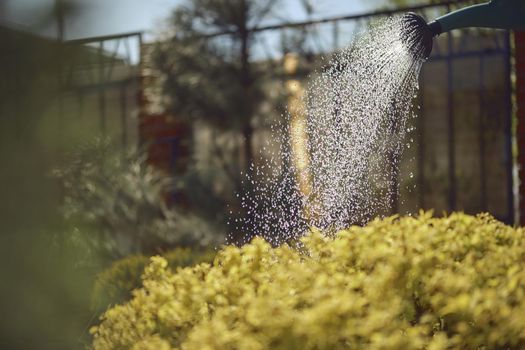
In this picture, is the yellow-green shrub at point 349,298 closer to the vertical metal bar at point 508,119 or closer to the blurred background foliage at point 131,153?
the blurred background foliage at point 131,153

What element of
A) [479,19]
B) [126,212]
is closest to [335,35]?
[126,212]

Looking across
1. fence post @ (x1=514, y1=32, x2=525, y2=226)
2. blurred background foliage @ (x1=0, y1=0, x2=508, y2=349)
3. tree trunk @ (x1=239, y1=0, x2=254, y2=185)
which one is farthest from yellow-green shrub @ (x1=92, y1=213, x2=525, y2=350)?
tree trunk @ (x1=239, y1=0, x2=254, y2=185)

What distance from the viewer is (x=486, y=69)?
9.62m

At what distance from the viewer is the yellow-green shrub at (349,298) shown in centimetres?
185

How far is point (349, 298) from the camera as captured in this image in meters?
1.93

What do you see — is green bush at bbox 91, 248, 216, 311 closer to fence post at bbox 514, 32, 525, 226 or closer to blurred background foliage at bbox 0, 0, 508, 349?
blurred background foliage at bbox 0, 0, 508, 349

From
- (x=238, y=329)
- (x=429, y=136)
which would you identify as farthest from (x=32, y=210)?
(x=429, y=136)

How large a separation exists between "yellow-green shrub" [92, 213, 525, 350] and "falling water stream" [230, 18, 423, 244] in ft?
5.26

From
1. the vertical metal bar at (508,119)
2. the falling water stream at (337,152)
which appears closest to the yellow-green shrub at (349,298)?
the falling water stream at (337,152)

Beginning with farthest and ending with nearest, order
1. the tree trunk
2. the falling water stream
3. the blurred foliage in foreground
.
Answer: the tree trunk < the blurred foliage in foreground < the falling water stream

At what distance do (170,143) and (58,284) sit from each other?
505 centimetres

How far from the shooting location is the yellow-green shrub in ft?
6.07

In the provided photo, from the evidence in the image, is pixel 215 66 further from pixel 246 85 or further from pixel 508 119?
pixel 508 119

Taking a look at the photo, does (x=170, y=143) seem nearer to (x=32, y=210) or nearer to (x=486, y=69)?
(x=486, y=69)
